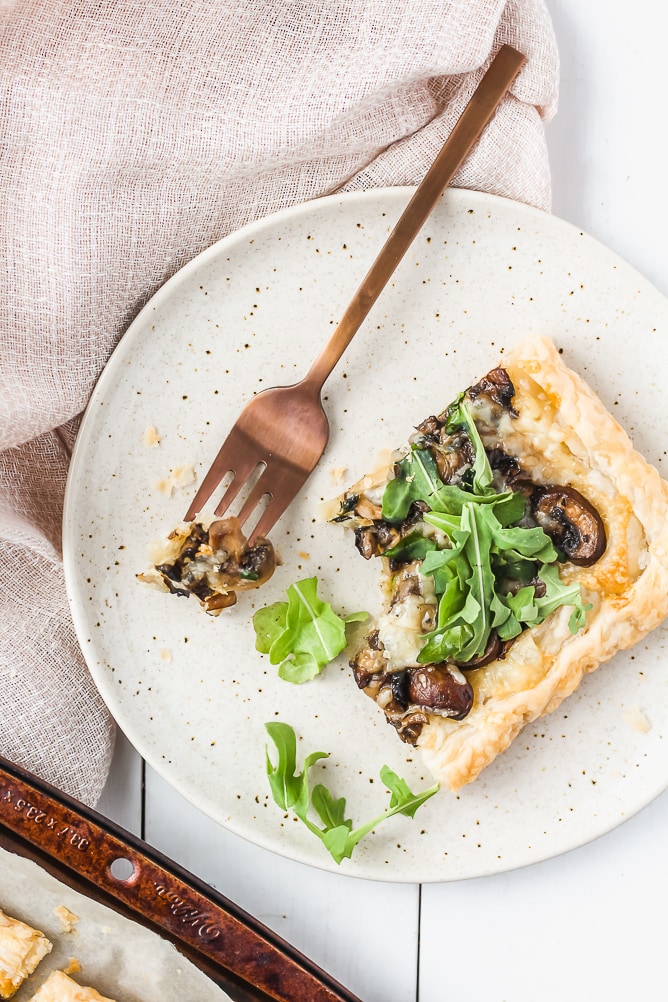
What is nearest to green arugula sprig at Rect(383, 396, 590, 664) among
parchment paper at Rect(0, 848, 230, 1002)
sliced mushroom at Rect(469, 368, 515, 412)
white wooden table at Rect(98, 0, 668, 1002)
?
sliced mushroom at Rect(469, 368, 515, 412)

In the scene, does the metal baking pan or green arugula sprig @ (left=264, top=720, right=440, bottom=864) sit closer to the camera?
green arugula sprig @ (left=264, top=720, right=440, bottom=864)

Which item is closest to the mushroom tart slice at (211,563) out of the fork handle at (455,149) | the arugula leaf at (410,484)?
the arugula leaf at (410,484)

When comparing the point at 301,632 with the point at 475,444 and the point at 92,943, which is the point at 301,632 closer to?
the point at 475,444

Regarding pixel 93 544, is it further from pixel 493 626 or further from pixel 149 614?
pixel 493 626

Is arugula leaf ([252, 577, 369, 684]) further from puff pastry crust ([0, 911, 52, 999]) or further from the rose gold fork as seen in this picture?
puff pastry crust ([0, 911, 52, 999])

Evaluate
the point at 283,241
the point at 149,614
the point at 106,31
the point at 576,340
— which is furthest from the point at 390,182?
the point at 149,614

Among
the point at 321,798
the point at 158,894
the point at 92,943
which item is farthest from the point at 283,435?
the point at 92,943
